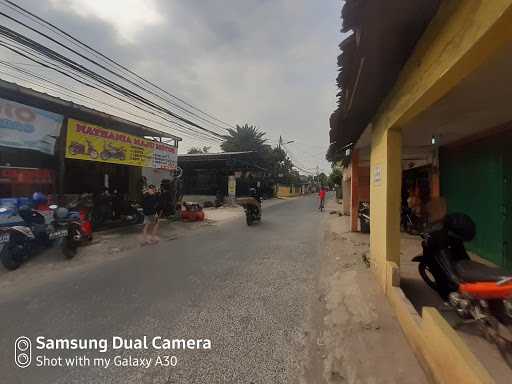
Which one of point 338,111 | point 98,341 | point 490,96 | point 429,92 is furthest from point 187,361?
point 490,96

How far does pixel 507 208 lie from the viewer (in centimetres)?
461

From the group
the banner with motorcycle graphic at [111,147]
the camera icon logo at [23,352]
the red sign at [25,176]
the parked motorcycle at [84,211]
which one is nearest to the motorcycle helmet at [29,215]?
the parked motorcycle at [84,211]

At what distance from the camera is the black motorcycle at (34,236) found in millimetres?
5102

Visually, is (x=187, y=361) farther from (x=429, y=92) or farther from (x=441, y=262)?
(x=429, y=92)

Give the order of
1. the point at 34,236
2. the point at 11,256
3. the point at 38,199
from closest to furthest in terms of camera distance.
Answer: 1. the point at 11,256
2. the point at 34,236
3. the point at 38,199

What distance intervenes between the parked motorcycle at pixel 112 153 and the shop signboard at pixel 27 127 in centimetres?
131

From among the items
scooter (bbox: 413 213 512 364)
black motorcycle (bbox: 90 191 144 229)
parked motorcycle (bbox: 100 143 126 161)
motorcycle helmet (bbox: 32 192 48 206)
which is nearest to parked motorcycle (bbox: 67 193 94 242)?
black motorcycle (bbox: 90 191 144 229)

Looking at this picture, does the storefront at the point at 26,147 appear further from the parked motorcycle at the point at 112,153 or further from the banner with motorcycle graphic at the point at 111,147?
the parked motorcycle at the point at 112,153

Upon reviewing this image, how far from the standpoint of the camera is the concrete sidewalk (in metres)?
2.22

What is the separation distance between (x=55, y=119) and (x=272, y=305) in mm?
7683

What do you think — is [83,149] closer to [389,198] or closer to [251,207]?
[251,207]

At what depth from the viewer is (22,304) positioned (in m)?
3.62

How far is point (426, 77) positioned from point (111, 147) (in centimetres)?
889

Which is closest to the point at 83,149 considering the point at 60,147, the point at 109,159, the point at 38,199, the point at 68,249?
the point at 60,147
